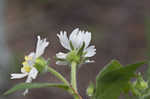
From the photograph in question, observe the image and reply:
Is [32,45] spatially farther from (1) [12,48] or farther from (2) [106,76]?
(2) [106,76]

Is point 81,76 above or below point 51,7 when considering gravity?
below

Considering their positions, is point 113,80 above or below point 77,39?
below

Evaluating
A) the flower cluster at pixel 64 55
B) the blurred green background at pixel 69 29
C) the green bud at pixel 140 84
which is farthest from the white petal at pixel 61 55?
the blurred green background at pixel 69 29

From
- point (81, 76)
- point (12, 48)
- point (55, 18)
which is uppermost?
point (55, 18)

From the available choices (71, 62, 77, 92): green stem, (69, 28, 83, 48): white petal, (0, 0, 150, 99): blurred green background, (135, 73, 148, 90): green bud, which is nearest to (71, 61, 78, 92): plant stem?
(71, 62, 77, 92): green stem

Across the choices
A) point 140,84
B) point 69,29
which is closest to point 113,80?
point 140,84

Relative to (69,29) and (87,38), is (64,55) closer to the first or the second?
(87,38)

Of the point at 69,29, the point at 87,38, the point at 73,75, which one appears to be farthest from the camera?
the point at 69,29

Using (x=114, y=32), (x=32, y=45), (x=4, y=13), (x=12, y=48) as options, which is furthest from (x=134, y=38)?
(x=4, y=13)
